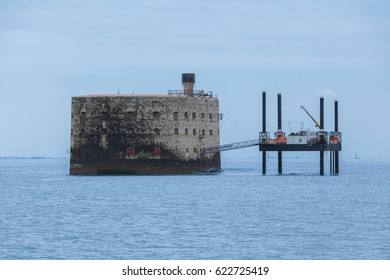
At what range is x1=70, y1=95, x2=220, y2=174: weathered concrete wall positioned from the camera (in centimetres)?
7394

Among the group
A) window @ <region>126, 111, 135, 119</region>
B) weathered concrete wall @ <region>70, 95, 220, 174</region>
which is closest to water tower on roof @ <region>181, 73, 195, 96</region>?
weathered concrete wall @ <region>70, 95, 220, 174</region>

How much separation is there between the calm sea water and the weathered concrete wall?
5674mm

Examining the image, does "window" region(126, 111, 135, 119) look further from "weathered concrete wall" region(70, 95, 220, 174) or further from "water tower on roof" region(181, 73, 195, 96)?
"water tower on roof" region(181, 73, 195, 96)

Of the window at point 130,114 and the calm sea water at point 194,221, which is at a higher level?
the window at point 130,114

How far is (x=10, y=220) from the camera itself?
147 feet

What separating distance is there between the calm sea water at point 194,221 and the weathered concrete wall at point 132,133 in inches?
223

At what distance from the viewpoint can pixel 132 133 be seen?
74.0m

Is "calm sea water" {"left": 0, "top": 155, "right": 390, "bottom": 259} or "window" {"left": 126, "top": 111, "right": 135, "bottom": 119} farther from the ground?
"window" {"left": 126, "top": 111, "right": 135, "bottom": 119}

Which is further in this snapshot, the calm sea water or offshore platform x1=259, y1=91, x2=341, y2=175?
offshore platform x1=259, y1=91, x2=341, y2=175

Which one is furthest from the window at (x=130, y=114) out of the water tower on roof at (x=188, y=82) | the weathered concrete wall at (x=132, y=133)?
the water tower on roof at (x=188, y=82)

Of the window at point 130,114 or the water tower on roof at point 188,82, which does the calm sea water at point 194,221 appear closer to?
the window at point 130,114

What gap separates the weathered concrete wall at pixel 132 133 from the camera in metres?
73.9

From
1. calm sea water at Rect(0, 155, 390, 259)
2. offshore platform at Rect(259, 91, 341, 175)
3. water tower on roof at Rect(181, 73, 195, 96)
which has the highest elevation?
water tower on roof at Rect(181, 73, 195, 96)

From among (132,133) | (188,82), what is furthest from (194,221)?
(188,82)
